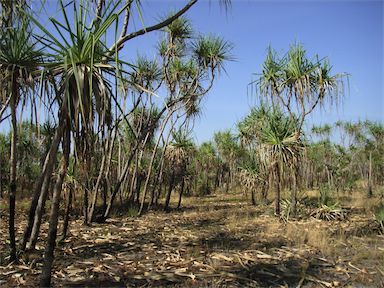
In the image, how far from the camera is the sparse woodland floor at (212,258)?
4980 millimetres

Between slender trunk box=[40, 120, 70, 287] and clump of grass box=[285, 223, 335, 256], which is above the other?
slender trunk box=[40, 120, 70, 287]

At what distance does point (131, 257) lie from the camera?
20.5ft

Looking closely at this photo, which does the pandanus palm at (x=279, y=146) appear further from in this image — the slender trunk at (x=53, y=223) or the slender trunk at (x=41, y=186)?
the slender trunk at (x=53, y=223)

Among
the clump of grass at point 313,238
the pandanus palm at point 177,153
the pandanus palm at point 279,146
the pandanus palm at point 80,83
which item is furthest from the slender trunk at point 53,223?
the pandanus palm at point 177,153

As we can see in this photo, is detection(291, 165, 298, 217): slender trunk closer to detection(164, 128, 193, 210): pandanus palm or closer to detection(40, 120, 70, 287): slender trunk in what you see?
detection(164, 128, 193, 210): pandanus palm

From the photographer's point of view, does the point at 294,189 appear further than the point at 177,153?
No

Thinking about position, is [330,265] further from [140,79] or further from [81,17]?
[140,79]

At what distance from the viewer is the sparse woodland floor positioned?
16.3 feet

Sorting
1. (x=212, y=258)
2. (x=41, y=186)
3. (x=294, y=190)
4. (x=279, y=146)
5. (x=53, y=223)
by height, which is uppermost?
(x=279, y=146)

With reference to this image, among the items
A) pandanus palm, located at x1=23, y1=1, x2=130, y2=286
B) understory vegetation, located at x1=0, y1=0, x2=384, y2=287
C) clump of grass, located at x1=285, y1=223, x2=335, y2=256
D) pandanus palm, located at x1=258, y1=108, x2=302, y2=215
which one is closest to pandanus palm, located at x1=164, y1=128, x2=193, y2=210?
understory vegetation, located at x1=0, y1=0, x2=384, y2=287

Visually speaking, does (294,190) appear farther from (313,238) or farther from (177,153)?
(177,153)

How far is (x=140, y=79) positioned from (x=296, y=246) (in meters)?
7.60

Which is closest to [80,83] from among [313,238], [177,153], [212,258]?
[212,258]

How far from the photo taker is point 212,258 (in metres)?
6.09
